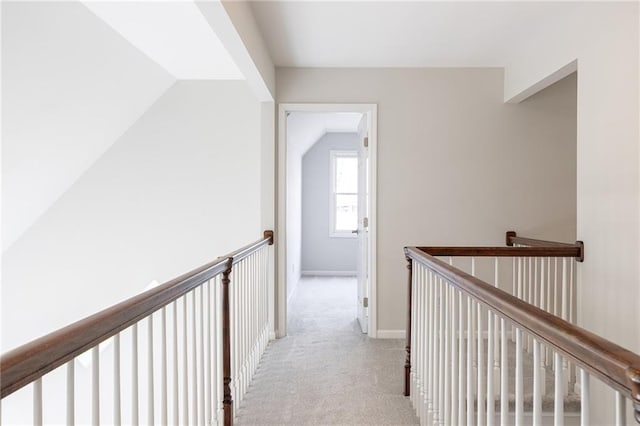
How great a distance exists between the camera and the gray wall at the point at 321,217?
6.14 metres

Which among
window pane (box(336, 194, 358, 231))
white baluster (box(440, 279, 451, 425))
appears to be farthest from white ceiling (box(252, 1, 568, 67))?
window pane (box(336, 194, 358, 231))

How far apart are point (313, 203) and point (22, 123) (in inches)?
161

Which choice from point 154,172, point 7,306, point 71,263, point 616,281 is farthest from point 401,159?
point 7,306

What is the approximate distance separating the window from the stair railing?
314 cm

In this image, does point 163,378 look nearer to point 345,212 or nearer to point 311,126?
point 311,126

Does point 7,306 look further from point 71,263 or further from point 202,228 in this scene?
point 202,228

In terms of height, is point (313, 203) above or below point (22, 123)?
below

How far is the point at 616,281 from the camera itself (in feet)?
6.43

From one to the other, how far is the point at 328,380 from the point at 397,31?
8.12 feet

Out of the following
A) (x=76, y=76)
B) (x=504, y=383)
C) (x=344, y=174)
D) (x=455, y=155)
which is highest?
(x=76, y=76)

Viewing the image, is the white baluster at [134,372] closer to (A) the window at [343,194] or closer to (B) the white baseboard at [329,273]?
(B) the white baseboard at [329,273]

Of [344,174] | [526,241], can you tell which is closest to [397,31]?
[526,241]

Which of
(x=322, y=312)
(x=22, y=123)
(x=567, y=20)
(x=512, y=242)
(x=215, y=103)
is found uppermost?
(x=567, y=20)

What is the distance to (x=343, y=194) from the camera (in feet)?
20.4
